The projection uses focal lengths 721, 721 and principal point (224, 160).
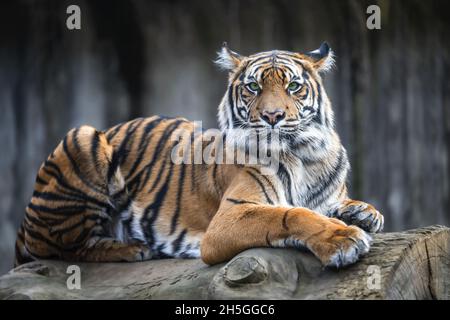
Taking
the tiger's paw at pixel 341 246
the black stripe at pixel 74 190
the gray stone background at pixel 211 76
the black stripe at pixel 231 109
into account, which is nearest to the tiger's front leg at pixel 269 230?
the tiger's paw at pixel 341 246

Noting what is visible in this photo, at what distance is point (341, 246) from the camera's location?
3.75m

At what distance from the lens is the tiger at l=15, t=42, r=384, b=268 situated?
14.7ft

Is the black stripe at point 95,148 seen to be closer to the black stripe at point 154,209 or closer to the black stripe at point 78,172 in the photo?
the black stripe at point 78,172

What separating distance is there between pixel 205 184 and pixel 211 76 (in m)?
4.39

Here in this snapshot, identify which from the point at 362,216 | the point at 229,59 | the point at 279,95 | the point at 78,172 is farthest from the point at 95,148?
the point at 362,216

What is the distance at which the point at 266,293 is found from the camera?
3.73 m

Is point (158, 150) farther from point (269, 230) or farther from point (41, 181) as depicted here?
point (269, 230)

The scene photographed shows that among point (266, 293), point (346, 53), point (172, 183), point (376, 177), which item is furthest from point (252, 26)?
point (266, 293)

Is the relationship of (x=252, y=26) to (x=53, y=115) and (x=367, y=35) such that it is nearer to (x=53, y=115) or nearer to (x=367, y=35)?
(x=367, y=35)

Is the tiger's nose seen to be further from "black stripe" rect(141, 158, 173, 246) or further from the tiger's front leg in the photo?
"black stripe" rect(141, 158, 173, 246)

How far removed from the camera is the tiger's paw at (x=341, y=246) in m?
3.75

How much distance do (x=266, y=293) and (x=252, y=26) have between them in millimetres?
6156

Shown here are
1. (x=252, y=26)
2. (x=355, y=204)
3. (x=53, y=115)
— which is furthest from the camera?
(x=252, y=26)

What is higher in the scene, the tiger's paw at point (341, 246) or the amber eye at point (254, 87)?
the amber eye at point (254, 87)
